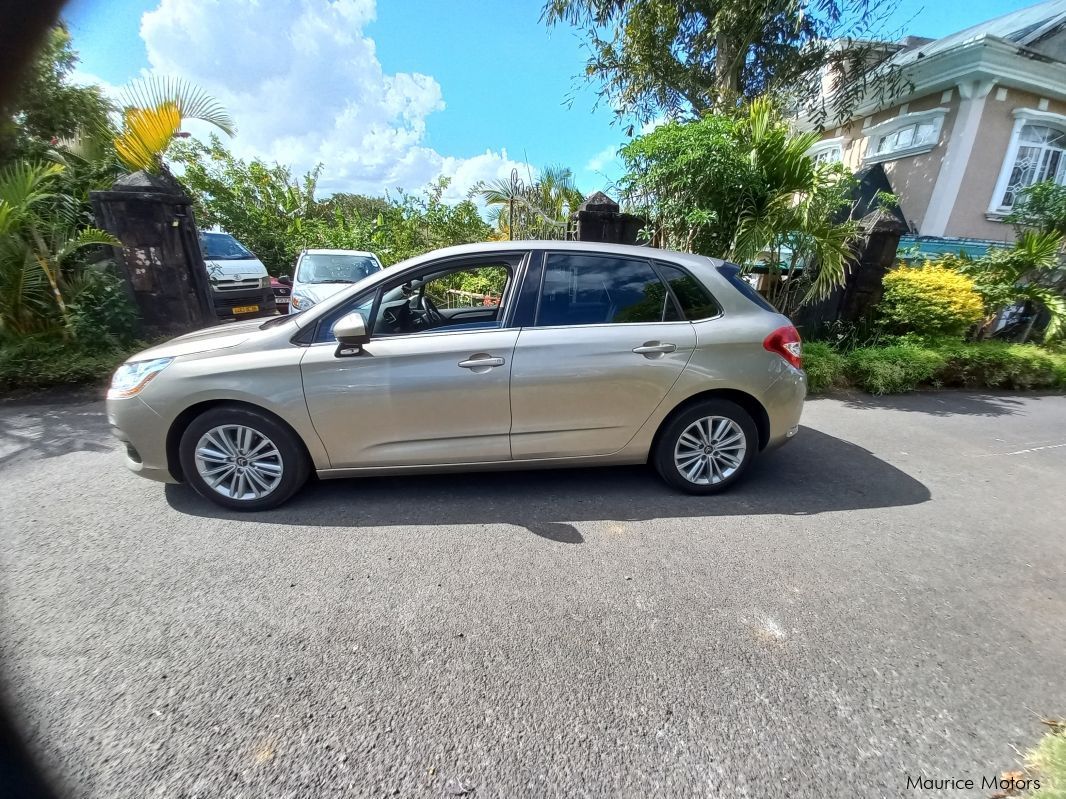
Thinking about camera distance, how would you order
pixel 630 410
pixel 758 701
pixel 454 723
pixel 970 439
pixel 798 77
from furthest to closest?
pixel 798 77 < pixel 970 439 < pixel 630 410 < pixel 758 701 < pixel 454 723

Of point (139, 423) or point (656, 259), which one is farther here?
point (656, 259)

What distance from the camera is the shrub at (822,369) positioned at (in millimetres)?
5652

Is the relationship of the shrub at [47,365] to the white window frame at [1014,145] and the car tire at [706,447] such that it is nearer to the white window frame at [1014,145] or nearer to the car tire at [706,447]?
the car tire at [706,447]

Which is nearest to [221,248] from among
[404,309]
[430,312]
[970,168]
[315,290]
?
[315,290]

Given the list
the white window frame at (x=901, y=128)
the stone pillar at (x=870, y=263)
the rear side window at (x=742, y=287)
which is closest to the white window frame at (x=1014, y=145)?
the white window frame at (x=901, y=128)

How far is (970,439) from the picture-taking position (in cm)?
447

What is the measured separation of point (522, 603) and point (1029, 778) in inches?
70.8

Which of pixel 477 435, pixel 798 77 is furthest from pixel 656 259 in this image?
pixel 798 77

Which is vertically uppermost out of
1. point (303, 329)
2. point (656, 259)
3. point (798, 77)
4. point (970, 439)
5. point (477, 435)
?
point (798, 77)

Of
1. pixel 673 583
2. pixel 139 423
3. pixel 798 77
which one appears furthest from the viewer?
pixel 798 77

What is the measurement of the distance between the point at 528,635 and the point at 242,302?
892 cm

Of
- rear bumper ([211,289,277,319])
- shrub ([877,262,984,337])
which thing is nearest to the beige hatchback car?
shrub ([877,262,984,337])

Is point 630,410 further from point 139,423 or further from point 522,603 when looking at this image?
point 139,423

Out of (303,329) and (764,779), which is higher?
(303,329)
